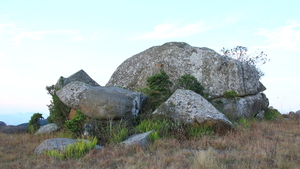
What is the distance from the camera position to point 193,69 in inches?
595

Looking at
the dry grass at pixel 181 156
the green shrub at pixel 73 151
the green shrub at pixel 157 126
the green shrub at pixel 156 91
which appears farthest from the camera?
the green shrub at pixel 156 91

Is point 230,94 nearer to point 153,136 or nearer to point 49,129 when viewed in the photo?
point 153,136

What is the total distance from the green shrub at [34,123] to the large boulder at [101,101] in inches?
106

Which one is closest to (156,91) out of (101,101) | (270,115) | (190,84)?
(190,84)

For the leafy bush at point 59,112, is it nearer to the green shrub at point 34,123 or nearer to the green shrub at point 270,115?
the green shrub at point 34,123

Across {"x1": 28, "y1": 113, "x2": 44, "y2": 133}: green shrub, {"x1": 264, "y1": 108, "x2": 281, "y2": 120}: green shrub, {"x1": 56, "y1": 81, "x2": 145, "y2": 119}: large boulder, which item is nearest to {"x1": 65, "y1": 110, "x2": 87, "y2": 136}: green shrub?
{"x1": 56, "y1": 81, "x2": 145, "y2": 119}: large boulder

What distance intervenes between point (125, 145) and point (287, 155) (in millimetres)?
4137

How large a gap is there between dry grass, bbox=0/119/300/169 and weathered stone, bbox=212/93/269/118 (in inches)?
166

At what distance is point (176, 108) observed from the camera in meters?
9.98

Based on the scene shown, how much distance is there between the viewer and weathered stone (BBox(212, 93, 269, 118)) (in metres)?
12.7

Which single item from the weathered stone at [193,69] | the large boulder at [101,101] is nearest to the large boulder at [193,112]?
the large boulder at [101,101]

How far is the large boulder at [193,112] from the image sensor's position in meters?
9.23

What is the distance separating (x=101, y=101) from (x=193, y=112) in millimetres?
3505

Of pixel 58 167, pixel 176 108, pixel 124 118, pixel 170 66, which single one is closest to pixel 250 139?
pixel 176 108
